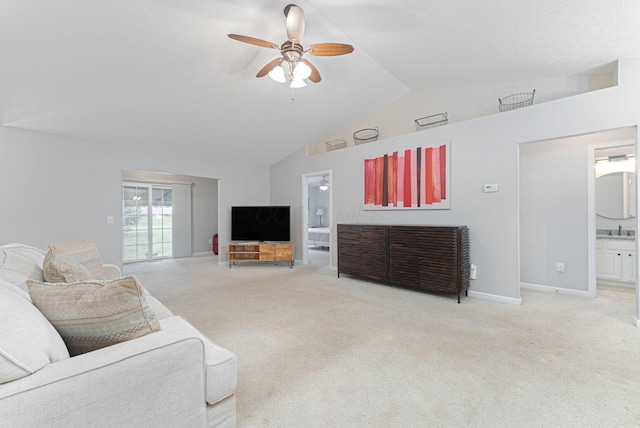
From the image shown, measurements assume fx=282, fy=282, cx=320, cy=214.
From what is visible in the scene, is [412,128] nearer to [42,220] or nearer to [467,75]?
[467,75]

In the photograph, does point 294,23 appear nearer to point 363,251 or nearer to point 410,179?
point 410,179

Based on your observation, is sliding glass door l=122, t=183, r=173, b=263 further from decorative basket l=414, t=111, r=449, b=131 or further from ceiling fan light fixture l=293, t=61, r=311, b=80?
decorative basket l=414, t=111, r=449, b=131

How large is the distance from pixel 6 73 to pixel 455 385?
479cm

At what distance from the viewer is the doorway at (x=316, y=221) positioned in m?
6.16

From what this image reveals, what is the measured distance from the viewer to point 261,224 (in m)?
6.11

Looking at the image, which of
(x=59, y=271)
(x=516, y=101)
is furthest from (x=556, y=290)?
(x=59, y=271)

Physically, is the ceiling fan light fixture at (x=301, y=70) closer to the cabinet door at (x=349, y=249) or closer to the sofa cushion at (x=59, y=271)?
the sofa cushion at (x=59, y=271)

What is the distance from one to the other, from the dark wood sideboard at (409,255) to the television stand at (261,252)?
1504 mm

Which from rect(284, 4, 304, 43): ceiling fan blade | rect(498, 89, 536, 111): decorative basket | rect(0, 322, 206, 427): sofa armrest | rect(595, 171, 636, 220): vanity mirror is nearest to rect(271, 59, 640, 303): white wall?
rect(498, 89, 536, 111): decorative basket

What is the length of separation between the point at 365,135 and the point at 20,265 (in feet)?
16.0

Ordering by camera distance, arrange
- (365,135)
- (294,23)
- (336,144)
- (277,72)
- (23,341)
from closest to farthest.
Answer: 1. (23,341)
2. (294,23)
3. (277,72)
4. (365,135)
5. (336,144)

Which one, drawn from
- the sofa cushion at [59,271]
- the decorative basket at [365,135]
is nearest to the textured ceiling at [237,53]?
the decorative basket at [365,135]

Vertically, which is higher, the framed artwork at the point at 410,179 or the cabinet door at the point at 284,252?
the framed artwork at the point at 410,179

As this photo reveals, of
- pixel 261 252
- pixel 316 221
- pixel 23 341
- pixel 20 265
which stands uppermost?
pixel 316 221
